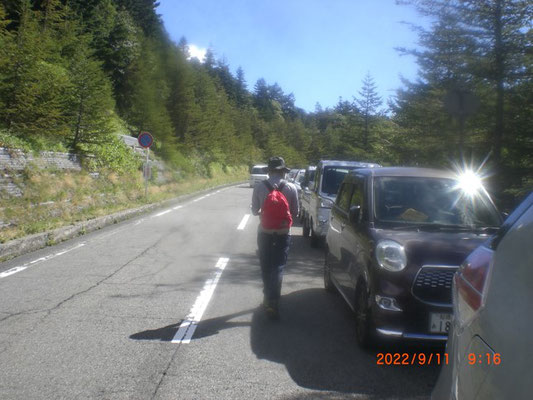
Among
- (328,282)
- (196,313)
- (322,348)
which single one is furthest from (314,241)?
(322,348)

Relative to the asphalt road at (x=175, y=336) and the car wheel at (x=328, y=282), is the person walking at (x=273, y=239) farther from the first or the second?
the car wheel at (x=328, y=282)

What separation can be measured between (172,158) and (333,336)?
32.8 m

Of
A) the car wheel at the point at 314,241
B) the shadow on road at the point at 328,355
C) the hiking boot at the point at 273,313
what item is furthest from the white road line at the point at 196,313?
the car wheel at the point at 314,241

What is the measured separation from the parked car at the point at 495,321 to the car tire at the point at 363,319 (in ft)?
7.01

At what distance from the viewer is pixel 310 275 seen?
819 centimetres

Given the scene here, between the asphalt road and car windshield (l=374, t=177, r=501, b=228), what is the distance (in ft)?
4.45

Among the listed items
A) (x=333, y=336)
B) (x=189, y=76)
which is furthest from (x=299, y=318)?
(x=189, y=76)

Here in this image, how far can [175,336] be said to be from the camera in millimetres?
5004

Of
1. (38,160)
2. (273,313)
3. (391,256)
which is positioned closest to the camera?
(391,256)

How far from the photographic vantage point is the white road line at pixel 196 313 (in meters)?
5.00

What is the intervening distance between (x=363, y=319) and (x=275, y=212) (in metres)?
1.71

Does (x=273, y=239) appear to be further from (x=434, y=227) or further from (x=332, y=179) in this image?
(x=332, y=179)

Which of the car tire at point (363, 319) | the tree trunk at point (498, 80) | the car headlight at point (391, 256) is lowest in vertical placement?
the car tire at point (363, 319)
